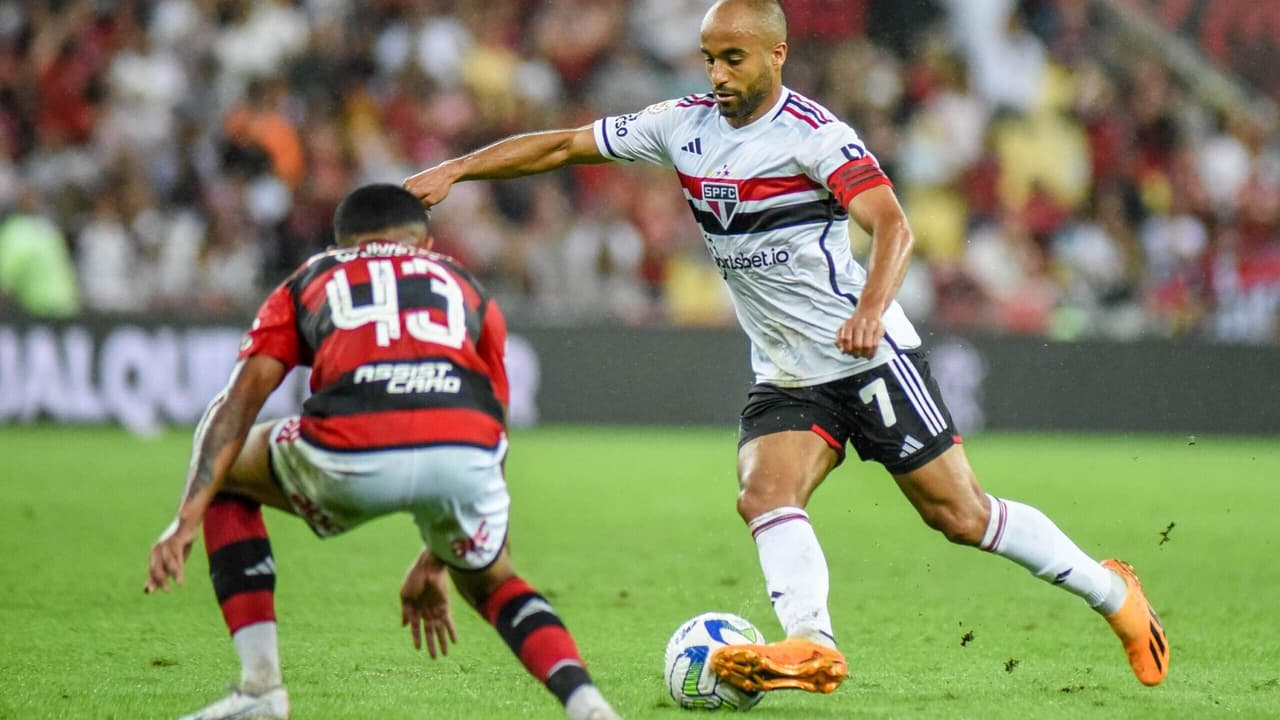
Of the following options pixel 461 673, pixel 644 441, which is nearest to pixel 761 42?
pixel 461 673

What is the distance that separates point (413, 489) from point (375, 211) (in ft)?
2.79

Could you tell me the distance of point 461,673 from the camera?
618 centimetres

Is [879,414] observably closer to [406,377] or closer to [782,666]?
[782,666]

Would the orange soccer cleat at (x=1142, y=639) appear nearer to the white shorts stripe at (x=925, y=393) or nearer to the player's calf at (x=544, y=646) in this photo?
the white shorts stripe at (x=925, y=393)

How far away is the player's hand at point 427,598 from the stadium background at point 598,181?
1114cm

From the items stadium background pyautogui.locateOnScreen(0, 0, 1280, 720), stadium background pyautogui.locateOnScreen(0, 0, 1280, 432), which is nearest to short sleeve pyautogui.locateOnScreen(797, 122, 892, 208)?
stadium background pyautogui.locateOnScreen(0, 0, 1280, 720)

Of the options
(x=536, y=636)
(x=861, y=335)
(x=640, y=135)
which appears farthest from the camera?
(x=640, y=135)

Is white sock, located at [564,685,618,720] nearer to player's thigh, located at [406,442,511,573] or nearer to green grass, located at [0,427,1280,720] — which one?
player's thigh, located at [406,442,511,573]

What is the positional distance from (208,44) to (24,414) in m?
4.42

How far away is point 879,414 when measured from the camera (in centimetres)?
594

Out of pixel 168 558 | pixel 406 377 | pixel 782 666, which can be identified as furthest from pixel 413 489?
pixel 782 666

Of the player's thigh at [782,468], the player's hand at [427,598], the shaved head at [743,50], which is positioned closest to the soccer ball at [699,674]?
the player's thigh at [782,468]

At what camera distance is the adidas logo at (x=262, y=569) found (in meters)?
5.05

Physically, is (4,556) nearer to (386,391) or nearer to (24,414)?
(386,391)
